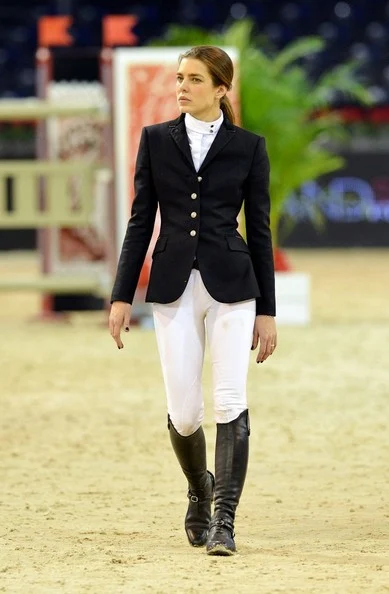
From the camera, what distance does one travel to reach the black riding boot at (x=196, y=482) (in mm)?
3861

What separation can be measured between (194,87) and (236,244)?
0.44 meters

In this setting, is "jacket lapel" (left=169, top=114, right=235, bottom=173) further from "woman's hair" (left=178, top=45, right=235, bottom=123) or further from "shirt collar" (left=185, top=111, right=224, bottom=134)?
"woman's hair" (left=178, top=45, right=235, bottom=123)

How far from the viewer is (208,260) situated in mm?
3686

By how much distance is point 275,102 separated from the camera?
11.7 m

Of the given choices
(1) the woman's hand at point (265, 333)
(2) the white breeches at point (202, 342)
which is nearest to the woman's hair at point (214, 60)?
(2) the white breeches at point (202, 342)

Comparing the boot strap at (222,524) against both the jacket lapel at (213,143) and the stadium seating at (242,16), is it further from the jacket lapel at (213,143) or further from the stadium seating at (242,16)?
the stadium seating at (242,16)

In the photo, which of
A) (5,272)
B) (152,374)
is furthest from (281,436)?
(5,272)

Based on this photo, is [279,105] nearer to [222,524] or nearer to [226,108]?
[226,108]

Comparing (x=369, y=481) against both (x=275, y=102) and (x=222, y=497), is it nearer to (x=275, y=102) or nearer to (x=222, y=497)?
(x=222, y=497)

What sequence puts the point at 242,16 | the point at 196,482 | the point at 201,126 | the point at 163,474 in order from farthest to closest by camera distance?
1. the point at 242,16
2. the point at 163,474
3. the point at 196,482
4. the point at 201,126

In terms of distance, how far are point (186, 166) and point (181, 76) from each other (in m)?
0.25

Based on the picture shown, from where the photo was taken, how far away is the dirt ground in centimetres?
348

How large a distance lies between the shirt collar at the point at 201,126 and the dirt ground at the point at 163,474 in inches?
46.1

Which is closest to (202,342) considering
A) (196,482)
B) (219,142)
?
(196,482)
